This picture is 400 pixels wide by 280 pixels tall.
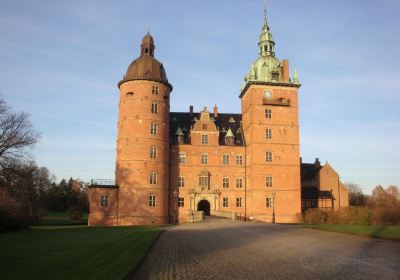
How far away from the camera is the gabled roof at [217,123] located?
169ft

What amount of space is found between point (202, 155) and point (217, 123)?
594cm

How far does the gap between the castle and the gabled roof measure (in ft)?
0.45

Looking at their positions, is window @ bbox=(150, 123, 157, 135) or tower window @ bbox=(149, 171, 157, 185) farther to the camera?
window @ bbox=(150, 123, 157, 135)

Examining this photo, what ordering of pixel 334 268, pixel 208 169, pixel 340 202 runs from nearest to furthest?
pixel 334 268, pixel 208 169, pixel 340 202

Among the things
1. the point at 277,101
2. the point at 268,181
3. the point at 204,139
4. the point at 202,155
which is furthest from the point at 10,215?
the point at 277,101

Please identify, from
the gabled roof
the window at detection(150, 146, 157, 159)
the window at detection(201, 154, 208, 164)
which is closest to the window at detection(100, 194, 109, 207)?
the window at detection(150, 146, 157, 159)

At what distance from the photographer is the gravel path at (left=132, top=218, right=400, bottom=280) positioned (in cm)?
1203

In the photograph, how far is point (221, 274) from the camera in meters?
A: 12.1

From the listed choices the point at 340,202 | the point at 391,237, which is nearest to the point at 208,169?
the point at 340,202

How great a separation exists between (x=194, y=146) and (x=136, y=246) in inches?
1242

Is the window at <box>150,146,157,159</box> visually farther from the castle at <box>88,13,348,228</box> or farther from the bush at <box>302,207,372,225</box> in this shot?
the bush at <box>302,207,372,225</box>

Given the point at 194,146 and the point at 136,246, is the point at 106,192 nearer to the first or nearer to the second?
the point at 194,146

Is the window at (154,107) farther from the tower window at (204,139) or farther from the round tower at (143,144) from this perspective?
the tower window at (204,139)

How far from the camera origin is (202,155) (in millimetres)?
50219
